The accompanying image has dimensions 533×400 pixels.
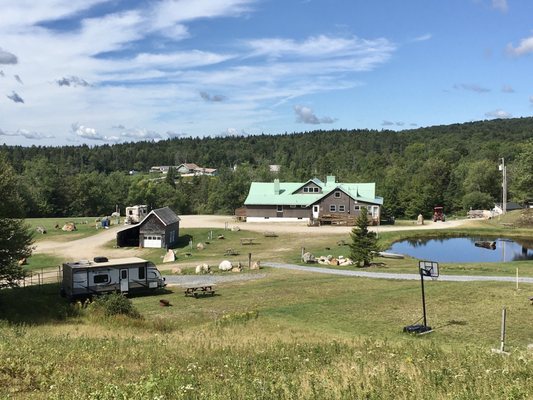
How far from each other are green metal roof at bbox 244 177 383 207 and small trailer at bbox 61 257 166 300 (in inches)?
1656

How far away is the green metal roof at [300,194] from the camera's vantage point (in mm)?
72438

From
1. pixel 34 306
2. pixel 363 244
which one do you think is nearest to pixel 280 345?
pixel 34 306

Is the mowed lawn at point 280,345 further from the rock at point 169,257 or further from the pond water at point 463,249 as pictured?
the pond water at point 463,249

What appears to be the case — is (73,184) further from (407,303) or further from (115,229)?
(407,303)

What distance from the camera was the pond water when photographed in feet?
161

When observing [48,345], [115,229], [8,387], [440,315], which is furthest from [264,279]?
[115,229]

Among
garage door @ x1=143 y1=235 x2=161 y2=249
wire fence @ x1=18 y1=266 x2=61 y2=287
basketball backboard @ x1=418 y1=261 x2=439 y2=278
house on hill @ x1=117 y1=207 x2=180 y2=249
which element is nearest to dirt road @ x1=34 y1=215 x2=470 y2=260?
garage door @ x1=143 y1=235 x2=161 y2=249

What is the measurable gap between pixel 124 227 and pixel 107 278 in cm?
3630

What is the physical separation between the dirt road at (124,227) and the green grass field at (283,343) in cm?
1987

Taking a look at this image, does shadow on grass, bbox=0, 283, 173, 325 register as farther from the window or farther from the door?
the window

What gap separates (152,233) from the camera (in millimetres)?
55938

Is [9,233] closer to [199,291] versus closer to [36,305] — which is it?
[36,305]

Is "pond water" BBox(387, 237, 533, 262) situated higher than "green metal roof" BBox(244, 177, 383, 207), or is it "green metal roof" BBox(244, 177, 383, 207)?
"green metal roof" BBox(244, 177, 383, 207)

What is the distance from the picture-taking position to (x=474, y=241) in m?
59.9
